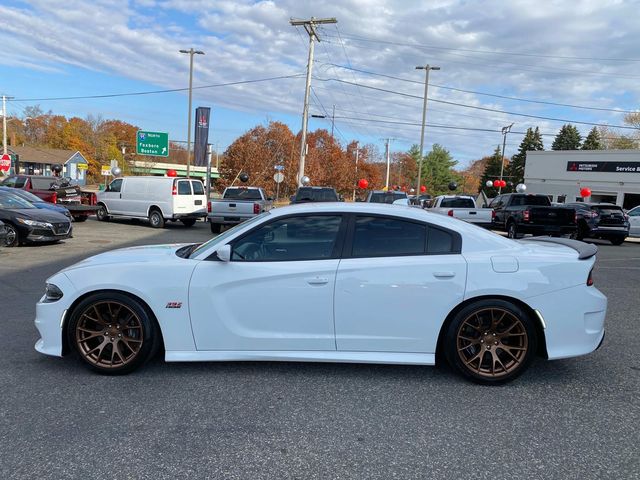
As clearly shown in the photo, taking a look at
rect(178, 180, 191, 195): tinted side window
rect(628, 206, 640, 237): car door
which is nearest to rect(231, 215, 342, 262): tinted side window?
rect(178, 180, 191, 195): tinted side window

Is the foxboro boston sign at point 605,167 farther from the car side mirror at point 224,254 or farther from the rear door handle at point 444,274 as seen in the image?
the car side mirror at point 224,254

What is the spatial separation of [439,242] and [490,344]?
3.08ft

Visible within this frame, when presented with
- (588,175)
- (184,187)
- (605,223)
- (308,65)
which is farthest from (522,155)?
(184,187)

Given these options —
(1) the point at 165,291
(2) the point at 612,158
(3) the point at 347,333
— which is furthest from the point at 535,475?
(2) the point at 612,158

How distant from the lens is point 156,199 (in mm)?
18906

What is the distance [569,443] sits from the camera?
3.13 meters

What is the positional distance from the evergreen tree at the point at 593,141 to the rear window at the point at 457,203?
74.7 metres

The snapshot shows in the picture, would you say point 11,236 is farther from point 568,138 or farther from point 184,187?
point 568,138

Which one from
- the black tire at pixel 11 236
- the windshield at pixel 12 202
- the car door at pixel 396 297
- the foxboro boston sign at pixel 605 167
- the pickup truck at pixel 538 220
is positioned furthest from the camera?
the foxboro boston sign at pixel 605 167

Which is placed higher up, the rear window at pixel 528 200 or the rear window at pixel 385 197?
the rear window at pixel 528 200

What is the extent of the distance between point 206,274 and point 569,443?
9.46 feet

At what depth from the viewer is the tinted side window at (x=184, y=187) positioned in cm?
1894

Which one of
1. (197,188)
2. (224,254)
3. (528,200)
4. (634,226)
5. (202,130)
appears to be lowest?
(224,254)

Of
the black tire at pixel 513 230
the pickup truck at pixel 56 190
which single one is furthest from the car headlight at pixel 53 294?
the black tire at pixel 513 230
